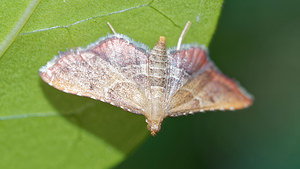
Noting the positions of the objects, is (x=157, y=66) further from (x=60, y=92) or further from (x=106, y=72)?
(x=60, y=92)

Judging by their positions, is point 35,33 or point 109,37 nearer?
point 35,33

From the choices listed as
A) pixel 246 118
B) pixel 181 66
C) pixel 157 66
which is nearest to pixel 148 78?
pixel 157 66

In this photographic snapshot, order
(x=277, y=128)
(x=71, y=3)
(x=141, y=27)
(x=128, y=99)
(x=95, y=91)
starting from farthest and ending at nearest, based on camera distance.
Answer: (x=277, y=128) < (x=128, y=99) < (x=95, y=91) < (x=141, y=27) < (x=71, y=3)

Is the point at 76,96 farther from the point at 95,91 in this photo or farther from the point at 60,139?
the point at 60,139

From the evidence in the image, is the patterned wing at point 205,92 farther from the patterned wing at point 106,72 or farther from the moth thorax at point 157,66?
the patterned wing at point 106,72

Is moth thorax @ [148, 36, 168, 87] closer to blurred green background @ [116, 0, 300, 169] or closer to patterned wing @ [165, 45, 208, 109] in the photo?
patterned wing @ [165, 45, 208, 109]

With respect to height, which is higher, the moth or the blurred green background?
the moth

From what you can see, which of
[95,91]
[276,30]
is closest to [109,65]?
[95,91]

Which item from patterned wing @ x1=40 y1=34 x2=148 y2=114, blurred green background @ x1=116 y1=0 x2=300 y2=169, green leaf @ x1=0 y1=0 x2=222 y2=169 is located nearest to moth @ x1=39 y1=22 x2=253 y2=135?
patterned wing @ x1=40 y1=34 x2=148 y2=114
